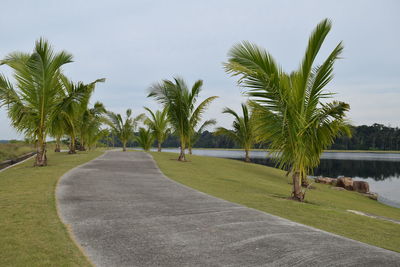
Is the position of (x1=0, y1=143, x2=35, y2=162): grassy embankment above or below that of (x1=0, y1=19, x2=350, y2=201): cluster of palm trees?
below

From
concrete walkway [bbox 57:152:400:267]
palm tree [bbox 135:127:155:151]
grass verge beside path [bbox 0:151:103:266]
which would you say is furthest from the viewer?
palm tree [bbox 135:127:155:151]

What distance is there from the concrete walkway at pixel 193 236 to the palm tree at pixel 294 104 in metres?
3.32

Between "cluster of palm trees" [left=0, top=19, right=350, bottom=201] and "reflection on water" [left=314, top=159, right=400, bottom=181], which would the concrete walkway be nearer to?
"cluster of palm trees" [left=0, top=19, right=350, bottom=201]

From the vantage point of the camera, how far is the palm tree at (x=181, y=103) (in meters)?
17.4

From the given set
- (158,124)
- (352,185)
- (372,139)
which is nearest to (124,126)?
(158,124)

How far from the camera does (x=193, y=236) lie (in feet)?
13.6

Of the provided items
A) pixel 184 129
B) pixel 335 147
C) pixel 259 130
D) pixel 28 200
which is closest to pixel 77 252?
pixel 28 200

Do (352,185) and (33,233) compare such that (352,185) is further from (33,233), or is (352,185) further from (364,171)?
(33,233)

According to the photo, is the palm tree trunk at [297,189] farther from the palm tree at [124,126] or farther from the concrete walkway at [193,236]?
the palm tree at [124,126]

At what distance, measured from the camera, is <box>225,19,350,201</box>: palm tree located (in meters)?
8.27

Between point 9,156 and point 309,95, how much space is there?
59.5ft

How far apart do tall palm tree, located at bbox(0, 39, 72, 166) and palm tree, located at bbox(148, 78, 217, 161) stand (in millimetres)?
6009

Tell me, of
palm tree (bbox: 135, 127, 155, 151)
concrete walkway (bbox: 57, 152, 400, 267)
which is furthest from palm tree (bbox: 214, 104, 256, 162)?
concrete walkway (bbox: 57, 152, 400, 267)

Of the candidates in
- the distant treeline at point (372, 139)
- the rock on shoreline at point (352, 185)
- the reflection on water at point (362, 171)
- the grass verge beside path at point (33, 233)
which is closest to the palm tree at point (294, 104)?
the grass verge beside path at point (33, 233)
